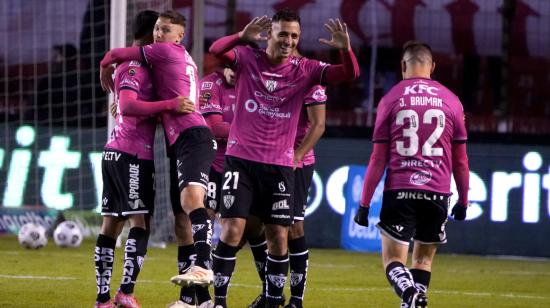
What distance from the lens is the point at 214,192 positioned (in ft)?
31.9

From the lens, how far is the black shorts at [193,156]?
8.34 meters

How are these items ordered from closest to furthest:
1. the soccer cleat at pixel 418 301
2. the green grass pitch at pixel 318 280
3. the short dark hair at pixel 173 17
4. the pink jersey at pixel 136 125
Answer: the soccer cleat at pixel 418 301 < the pink jersey at pixel 136 125 < the short dark hair at pixel 173 17 < the green grass pitch at pixel 318 280

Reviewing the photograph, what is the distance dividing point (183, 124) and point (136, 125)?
0.36m

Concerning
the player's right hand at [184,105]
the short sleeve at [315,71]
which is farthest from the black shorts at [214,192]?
the short sleeve at [315,71]

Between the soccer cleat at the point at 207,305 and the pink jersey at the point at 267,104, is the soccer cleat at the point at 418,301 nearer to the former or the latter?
the pink jersey at the point at 267,104

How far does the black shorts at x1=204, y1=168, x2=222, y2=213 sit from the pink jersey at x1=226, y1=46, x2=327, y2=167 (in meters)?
1.40

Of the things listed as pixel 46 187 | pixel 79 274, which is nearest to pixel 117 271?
pixel 79 274

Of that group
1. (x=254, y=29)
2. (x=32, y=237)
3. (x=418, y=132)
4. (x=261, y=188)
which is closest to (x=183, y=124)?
(x=261, y=188)

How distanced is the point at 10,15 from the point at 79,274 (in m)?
8.13

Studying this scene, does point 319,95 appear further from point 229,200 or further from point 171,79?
point 229,200

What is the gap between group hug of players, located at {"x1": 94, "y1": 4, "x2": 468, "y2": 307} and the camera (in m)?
7.77

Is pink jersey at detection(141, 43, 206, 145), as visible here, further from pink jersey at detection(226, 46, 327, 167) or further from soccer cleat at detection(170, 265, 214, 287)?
soccer cleat at detection(170, 265, 214, 287)

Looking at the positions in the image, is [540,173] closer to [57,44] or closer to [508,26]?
[508,26]

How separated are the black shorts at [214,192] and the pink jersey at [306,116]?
0.68 m
